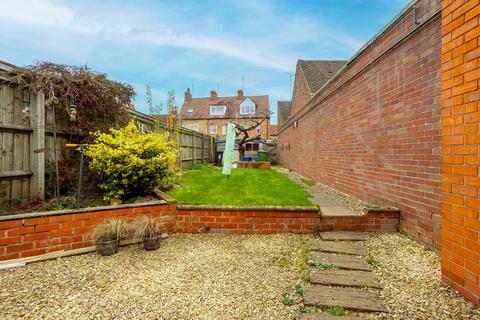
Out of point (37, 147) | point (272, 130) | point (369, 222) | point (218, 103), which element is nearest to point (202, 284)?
point (369, 222)

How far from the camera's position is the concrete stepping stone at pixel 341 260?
272 cm

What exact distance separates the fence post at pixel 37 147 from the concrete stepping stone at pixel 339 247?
4.43 metres

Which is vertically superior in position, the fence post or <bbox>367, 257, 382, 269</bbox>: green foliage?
the fence post

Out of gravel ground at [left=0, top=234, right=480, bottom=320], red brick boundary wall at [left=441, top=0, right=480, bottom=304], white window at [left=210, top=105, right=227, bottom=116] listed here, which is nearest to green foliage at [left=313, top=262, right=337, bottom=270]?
gravel ground at [left=0, top=234, right=480, bottom=320]

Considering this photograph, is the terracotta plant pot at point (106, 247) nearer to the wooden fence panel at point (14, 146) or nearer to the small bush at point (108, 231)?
the small bush at point (108, 231)

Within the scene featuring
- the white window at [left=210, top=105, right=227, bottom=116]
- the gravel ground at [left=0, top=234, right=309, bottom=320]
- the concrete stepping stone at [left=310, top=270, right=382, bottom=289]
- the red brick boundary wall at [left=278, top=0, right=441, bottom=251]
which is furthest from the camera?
the white window at [left=210, top=105, right=227, bottom=116]

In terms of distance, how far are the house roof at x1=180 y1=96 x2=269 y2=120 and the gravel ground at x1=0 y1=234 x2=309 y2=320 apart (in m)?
29.0

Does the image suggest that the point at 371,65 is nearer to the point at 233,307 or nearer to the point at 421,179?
the point at 421,179

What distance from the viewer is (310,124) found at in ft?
31.1

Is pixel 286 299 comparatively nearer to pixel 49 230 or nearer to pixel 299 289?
pixel 299 289

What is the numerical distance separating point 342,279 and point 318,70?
12759 mm

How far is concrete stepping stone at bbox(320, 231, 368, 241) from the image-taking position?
11.6 ft

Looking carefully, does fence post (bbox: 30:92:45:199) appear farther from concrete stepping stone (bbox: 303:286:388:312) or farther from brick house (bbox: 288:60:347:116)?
brick house (bbox: 288:60:347:116)

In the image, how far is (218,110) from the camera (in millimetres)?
32906
